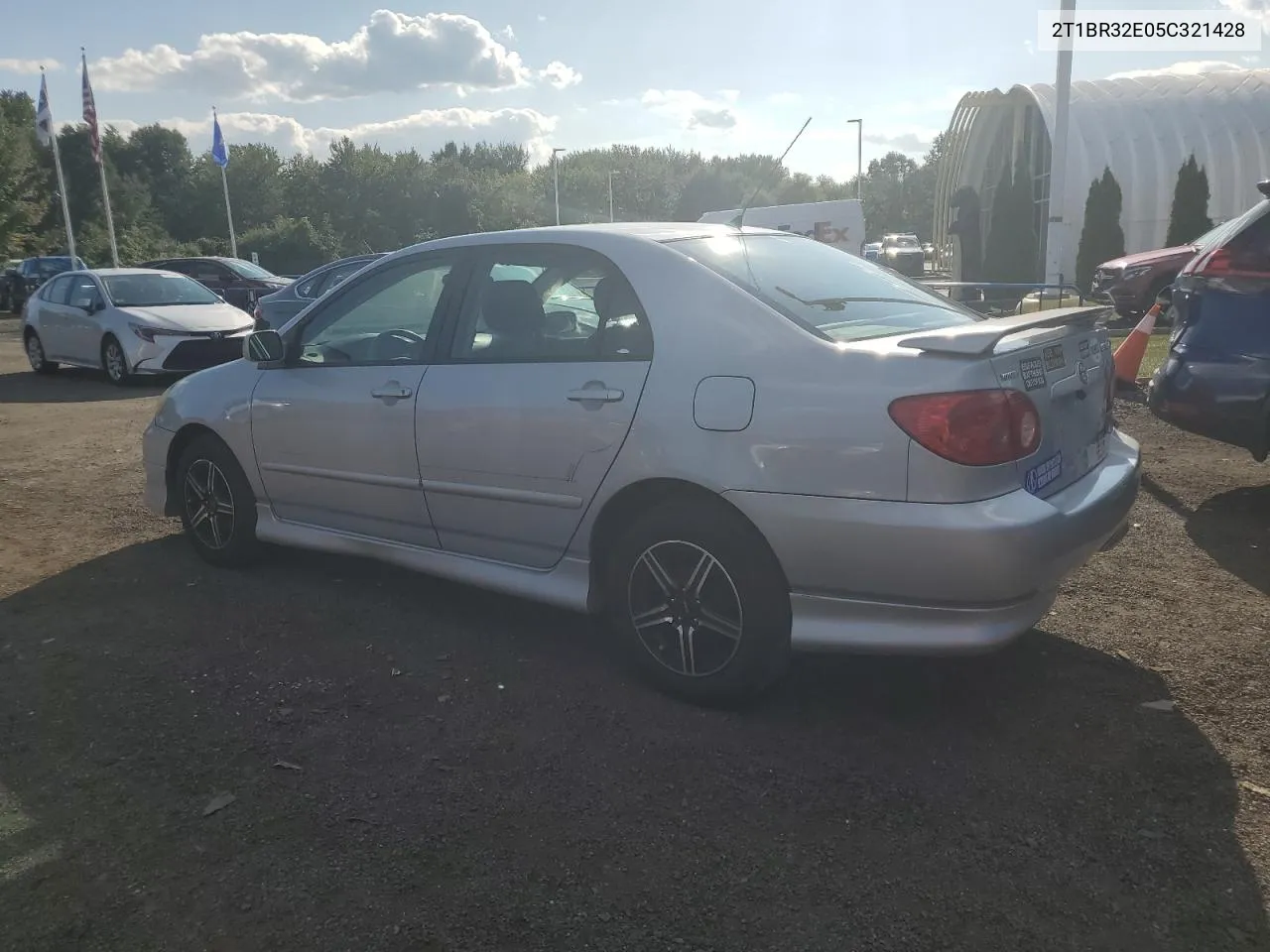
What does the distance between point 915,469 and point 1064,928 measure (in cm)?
126

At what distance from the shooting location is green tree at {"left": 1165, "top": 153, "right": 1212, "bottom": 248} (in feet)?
75.8

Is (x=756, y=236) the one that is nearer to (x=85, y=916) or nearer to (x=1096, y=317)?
(x=1096, y=317)

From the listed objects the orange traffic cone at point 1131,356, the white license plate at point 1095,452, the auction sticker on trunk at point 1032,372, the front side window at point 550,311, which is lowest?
the orange traffic cone at point 1131,356

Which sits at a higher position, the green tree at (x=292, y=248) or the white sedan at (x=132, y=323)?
the green tree at (x=292, y=248)

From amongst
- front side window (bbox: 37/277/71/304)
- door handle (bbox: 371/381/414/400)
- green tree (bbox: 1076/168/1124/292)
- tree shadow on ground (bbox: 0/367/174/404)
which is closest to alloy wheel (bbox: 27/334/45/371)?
tree shadow on ground (bbox: 0/367/174/404)

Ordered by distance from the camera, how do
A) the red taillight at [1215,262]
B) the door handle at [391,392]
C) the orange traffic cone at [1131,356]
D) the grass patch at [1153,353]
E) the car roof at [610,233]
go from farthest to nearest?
the grass patch at [1153,353], the orange traffic cone at [1131,356], the red taillight at [1215,262], the door handle at [391,392], the car roof at [610,233]

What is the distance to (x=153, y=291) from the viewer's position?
1388 cm

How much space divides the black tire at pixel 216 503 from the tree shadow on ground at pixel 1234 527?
15.6ft

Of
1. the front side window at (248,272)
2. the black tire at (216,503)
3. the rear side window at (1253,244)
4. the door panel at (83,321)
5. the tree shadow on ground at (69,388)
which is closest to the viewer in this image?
the black tire at (216,503)

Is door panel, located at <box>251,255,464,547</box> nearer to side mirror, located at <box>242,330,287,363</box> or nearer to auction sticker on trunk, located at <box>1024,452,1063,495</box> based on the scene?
side mirror, located at <box>242,330,287,363</box>

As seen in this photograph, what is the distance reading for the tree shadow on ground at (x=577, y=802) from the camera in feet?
8.15

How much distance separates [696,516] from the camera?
3.42 meters

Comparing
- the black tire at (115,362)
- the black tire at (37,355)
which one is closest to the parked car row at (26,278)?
the black tire at (37,355)

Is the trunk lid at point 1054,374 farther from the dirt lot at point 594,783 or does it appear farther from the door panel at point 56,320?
the door panel at point 56,320
